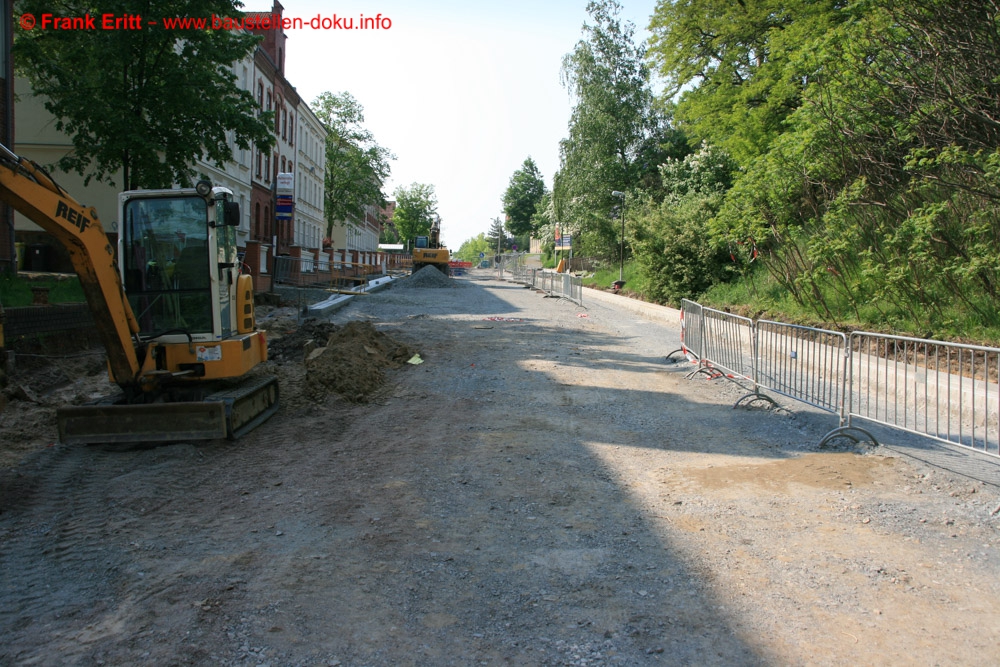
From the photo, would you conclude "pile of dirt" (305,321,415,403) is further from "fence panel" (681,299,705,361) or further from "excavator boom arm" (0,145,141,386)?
"fence panel" (681,299,705,361)

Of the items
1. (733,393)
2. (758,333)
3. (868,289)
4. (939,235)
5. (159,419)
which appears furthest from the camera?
(868,289)

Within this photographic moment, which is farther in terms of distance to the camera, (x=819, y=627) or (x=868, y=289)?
(x=868, y=289)

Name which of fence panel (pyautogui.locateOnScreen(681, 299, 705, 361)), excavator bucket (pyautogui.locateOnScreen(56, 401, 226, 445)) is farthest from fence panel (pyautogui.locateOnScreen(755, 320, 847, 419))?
excavator bucket (pyautogui.locateOnScreen(56, 401, 226, 445))

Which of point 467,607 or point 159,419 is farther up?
point 159,419

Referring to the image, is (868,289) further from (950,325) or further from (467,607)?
(467,607)

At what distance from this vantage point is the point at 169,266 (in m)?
7.72

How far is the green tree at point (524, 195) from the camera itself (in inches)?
4751

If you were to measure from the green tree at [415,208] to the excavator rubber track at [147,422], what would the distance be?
379 ft

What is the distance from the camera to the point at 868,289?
14.0 metres

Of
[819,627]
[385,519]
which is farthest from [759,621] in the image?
[385,519]

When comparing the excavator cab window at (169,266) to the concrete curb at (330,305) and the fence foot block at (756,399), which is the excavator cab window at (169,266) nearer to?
the fence foot block at (756,399)

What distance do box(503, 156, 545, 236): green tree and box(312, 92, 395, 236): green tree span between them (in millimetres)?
51829

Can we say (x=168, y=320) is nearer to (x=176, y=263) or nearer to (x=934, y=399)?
(x=176, y=263)

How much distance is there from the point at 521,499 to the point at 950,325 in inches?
380
